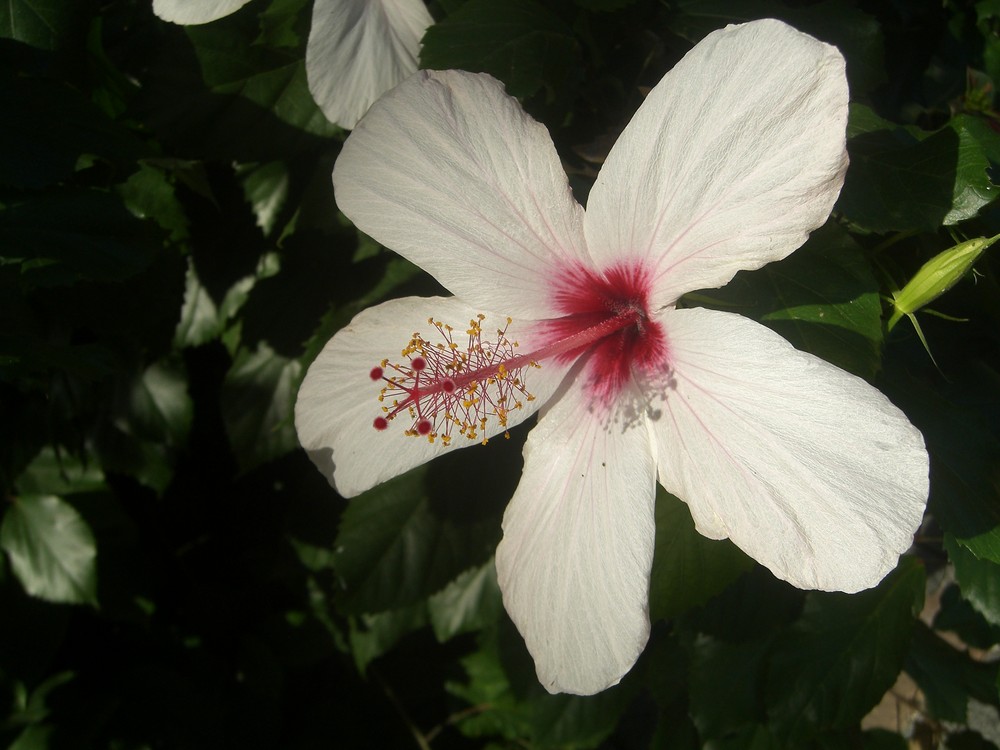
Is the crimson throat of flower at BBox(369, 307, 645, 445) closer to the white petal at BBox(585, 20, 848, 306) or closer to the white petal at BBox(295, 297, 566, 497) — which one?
the white petal at BBox(295, 297, 566, 497)

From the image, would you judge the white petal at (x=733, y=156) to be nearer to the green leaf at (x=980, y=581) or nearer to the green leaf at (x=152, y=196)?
the green leaf at (x=980, y=581)

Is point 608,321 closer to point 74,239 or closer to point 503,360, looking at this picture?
point 503,360

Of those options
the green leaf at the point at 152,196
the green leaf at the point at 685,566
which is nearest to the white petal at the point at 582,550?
the green leaf at the point at 685,566

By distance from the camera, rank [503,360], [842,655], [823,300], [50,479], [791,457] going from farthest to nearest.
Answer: [50,479] → [842,655] → [503,360] → [823,300] → [791,457]

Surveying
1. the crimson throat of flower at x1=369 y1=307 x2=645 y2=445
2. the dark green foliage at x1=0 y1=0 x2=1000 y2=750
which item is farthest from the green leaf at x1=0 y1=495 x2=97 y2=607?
the crimson throat of flower at x1=369 y1=307 x2=645 y2=445

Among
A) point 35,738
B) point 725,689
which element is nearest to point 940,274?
point 725,689
